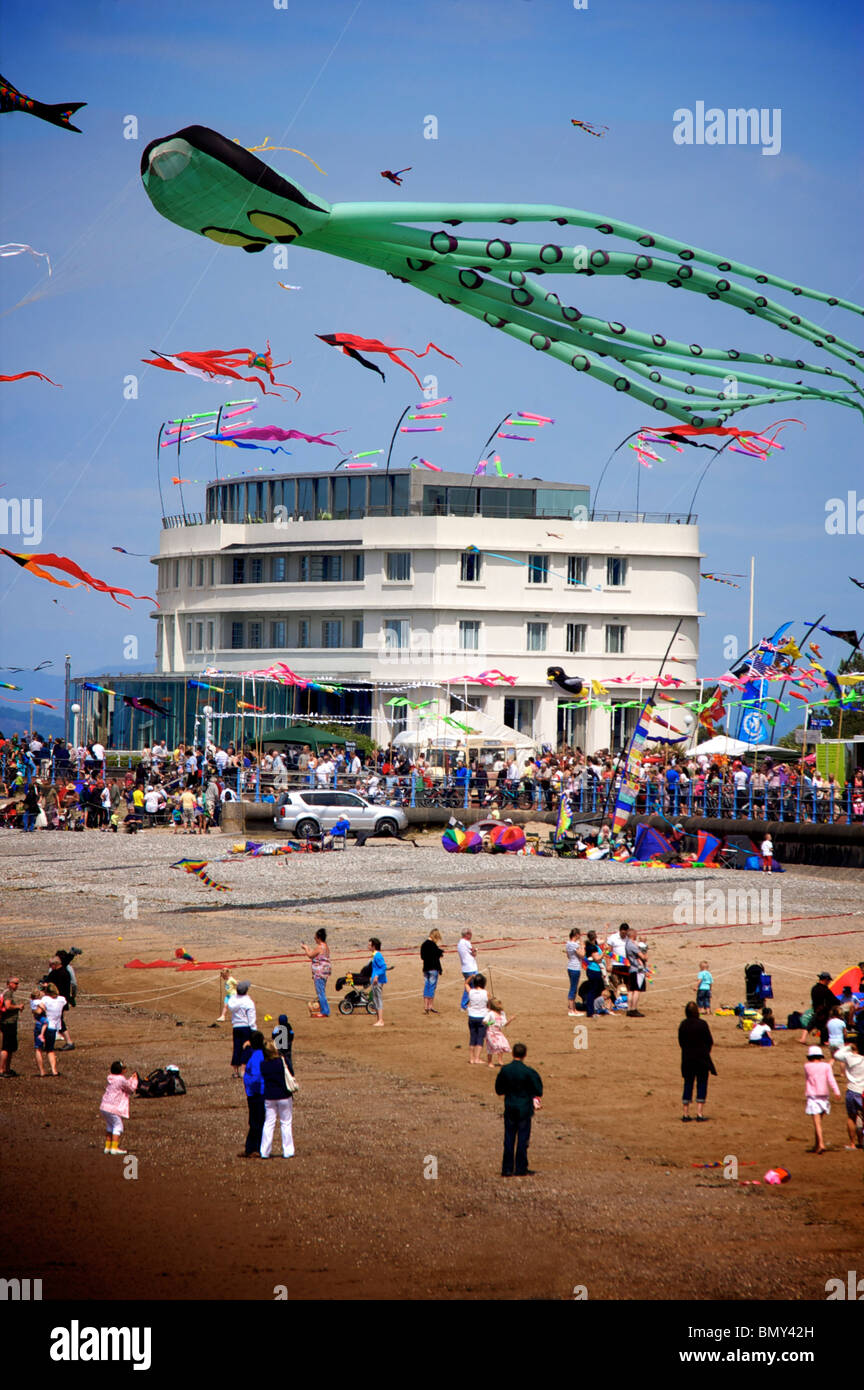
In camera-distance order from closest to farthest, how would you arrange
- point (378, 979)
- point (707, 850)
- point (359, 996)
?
point (378, 979), point (359, 996), point (707, 850)

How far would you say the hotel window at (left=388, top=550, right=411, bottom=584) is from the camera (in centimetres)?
6788

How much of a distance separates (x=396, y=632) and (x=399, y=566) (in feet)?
10.6

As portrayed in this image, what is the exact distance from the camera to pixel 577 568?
226ft

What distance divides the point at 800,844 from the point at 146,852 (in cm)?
1796

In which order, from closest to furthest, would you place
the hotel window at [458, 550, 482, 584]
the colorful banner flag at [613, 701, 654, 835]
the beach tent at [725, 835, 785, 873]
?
the beach tent at [725, 835, 785, 873] < the colorful banner flag at [613, 701, 654, 835] < the hotel window at [458, 550, 482, 584]

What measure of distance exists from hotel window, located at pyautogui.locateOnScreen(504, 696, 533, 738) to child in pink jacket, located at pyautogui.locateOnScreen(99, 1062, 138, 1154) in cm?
5262

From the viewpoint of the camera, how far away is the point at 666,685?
66.7 metres

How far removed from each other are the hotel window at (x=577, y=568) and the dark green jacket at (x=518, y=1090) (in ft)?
184

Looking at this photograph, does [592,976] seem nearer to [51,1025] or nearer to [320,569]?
[51,1025]

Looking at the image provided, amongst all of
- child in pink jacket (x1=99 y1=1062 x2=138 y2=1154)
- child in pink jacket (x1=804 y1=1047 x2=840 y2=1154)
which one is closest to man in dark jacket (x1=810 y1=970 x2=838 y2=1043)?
child in pink jacket (x1=804 y1=1047 x2=840 y2=1154)

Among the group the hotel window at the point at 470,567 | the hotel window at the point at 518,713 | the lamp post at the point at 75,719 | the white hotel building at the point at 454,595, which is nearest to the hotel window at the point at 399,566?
the white hotel building at the point at 454,595

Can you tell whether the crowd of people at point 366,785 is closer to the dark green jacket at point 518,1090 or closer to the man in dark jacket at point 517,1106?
the man in dark jacket at point 517,1106

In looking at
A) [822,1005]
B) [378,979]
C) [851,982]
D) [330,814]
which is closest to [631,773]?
[330,814]

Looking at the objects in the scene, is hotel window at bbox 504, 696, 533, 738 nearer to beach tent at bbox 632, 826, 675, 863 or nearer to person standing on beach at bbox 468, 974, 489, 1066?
beach tent at bbox 632, 826, 675, 863
